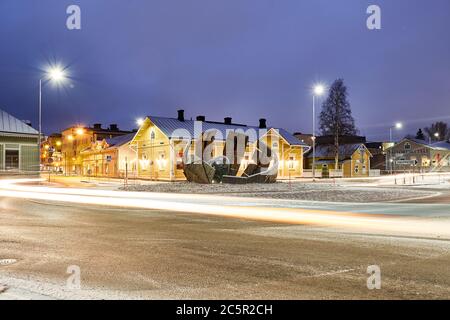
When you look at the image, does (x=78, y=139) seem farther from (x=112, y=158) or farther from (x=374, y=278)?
(x=374, y=278)

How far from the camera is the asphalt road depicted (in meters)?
5.33

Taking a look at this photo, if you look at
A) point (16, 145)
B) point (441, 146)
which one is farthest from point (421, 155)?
point (16, 145)

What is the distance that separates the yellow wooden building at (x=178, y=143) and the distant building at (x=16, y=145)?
12.9 m

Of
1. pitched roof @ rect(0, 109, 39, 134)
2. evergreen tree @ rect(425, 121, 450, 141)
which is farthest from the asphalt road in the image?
evergreen tree @ rect(425, 121, 450, 141)

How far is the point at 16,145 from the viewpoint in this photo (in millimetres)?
36594

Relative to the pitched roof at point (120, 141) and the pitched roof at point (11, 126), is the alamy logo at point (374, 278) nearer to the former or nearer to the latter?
the pitched roof at point (11, 126)

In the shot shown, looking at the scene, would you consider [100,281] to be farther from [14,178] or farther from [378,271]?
[14,178]

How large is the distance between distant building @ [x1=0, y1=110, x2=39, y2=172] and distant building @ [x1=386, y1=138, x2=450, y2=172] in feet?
229

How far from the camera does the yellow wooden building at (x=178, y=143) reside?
A: 44.1 meters

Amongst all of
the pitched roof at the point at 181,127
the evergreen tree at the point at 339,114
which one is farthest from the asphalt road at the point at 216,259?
the evergreen tree at the point at 339,114

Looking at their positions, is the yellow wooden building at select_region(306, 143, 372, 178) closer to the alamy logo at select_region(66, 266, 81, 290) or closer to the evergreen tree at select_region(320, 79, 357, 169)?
the evergreen tree at select_region(320, 79, 357, 169)

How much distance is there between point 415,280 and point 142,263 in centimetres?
428

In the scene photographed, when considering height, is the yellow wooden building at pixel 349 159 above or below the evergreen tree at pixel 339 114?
below

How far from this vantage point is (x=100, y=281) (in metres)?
5.72
